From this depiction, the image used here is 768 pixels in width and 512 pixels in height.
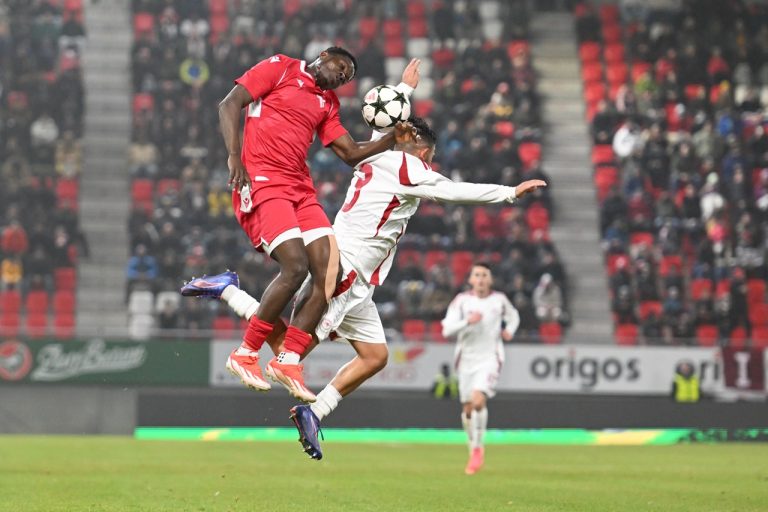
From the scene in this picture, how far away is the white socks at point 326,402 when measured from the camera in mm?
9281

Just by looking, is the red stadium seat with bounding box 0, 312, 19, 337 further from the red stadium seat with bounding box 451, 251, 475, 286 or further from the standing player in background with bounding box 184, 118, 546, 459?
the standing player in background with bounding box 184, 118, 546, 459

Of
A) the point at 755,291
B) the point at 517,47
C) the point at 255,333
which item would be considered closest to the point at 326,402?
the point at 255,333

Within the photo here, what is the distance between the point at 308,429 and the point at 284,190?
5.39 ft

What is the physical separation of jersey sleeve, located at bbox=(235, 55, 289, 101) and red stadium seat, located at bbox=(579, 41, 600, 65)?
21.2 meters

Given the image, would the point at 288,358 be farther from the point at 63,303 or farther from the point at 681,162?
the point at 681,162

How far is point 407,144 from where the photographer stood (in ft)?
31.0

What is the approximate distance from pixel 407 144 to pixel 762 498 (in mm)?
4098

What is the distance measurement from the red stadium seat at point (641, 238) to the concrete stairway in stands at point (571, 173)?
814 millimetres

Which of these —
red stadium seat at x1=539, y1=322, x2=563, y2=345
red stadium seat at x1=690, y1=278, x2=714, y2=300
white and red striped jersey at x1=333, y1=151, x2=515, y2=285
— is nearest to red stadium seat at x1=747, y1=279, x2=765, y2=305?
red stadium seat at x1=690, y1=278, x2=714, y2=300

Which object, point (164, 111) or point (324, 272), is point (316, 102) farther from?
point (164, 111)

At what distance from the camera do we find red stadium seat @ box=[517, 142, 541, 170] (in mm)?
26359

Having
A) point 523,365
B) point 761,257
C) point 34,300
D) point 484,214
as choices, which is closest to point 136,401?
point 34,300

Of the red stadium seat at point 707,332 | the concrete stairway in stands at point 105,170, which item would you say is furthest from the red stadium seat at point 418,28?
the red stadium seat at point 707,332

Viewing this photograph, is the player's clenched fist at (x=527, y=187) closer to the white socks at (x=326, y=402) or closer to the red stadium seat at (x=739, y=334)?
the white socks at (x=326, y=402)
